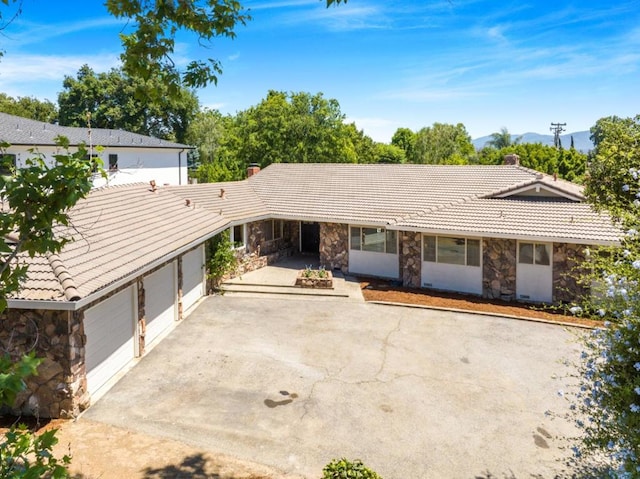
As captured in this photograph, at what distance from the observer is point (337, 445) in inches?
320

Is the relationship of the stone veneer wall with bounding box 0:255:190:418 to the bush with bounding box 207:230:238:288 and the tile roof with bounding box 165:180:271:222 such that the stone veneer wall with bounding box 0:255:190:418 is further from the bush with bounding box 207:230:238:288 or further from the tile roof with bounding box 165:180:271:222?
the tile roof with bounding box 165:180:271:222

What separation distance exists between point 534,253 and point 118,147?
30.9 metres

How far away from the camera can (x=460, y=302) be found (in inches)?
655

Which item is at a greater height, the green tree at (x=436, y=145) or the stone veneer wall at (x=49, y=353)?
the green tree at (x=436, y=145)

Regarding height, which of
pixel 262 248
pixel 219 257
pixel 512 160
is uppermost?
pixel 512 160

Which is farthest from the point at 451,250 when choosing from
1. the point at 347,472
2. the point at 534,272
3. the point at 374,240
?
the point at 347,472

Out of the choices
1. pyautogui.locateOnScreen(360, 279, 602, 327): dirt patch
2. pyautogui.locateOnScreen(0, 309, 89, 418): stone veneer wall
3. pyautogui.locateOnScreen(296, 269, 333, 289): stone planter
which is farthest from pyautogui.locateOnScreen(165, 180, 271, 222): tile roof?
pyautogui.locateOnScreen(0, 309, 89, 418): stone veneer wall

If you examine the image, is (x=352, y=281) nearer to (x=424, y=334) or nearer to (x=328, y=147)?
(x=424, y=334)

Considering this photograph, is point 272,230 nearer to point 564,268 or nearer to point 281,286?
point 281,286

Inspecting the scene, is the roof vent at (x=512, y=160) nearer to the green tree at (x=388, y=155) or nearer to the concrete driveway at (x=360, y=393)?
the concrete driveway at (x=360, y=393)

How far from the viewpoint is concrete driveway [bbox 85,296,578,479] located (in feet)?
26.1

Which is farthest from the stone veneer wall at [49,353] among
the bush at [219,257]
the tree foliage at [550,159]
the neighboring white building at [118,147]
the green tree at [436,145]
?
the green tree at [436,145]

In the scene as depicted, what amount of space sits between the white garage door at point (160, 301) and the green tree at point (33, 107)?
58.6 metres

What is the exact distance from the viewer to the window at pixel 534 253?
16328 millimetres
